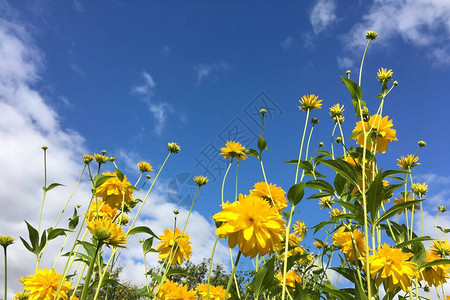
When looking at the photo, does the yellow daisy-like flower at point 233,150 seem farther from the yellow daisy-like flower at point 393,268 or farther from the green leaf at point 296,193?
the yellow daisy-like flower at point 393,268

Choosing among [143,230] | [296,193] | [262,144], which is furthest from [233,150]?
[143,230]

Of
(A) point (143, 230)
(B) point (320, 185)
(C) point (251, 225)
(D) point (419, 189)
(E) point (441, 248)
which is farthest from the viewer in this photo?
(D) point (419, 189)

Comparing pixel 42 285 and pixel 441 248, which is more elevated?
pixel 441 248

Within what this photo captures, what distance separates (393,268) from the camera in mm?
1439

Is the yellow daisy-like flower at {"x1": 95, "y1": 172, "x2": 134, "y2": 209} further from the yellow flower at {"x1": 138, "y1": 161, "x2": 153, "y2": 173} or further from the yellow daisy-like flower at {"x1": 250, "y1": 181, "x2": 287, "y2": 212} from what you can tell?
the yellow daisy-like flower at {"x1": 250, "y1": 181, "x2": 287, "y2": 212}

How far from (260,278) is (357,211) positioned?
1.92 feet

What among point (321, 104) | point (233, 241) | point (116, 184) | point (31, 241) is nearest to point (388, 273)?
point (233, 241)

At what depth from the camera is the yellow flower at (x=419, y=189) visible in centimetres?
234

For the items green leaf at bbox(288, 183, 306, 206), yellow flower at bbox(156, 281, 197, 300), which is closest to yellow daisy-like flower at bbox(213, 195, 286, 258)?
green leaf at bbox(288, 183, 306, 206)

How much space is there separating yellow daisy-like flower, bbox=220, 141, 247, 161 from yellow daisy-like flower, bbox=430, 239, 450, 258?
157cm

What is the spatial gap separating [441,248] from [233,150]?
1.68 m

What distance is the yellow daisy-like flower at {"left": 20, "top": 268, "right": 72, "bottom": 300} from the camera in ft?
6.29

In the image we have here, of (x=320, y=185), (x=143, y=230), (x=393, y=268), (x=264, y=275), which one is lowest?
(x=264, y=275)

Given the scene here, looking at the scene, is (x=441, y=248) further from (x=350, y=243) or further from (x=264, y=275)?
(x=264, y=275)
